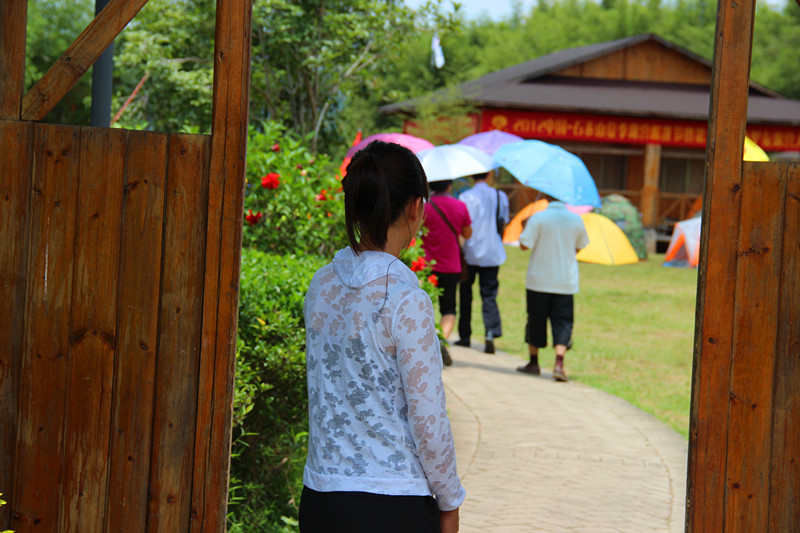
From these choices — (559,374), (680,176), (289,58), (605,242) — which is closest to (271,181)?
(559,374)

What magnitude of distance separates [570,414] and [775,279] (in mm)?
4410

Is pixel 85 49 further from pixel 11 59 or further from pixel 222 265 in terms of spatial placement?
pixel 222 265

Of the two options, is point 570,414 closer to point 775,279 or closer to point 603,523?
point 603,523

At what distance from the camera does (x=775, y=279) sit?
3.22 meters

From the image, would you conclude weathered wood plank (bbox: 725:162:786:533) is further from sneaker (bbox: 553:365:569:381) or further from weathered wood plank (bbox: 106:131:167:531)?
sneaker (bbox: 553:365:569:381)

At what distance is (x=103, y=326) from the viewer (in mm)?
3312

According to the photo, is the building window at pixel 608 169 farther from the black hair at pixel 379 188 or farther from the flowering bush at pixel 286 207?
the black hair at pixel 379 188

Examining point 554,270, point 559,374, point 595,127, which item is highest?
point 595,127

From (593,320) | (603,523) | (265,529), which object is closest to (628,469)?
(603,523)

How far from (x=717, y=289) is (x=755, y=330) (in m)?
0.18

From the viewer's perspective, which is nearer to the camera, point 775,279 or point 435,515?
point 435,515

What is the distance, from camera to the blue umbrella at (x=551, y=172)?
8836 mm

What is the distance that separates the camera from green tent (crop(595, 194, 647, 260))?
23.3 metres

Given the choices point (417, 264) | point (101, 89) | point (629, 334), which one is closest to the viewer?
point (101, 89)
